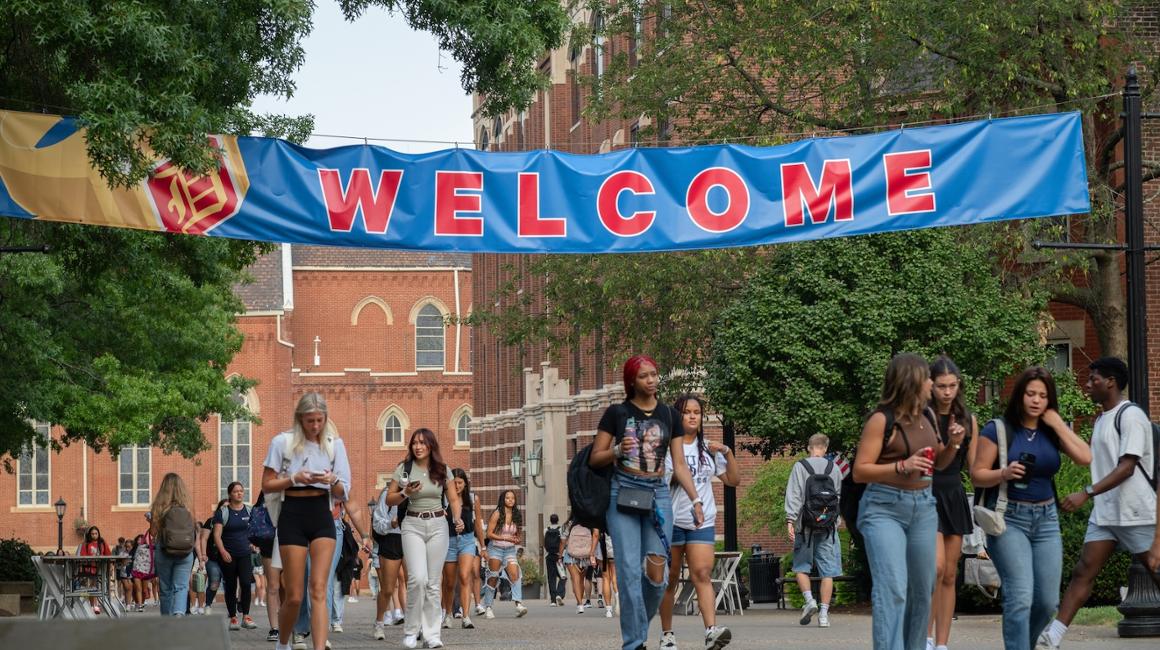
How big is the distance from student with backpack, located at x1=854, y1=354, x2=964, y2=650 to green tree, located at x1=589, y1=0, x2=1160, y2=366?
46.9 ft

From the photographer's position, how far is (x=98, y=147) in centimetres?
1298

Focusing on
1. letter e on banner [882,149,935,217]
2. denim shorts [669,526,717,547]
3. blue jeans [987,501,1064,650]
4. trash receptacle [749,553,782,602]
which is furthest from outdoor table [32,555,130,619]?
blue jeans [987,501,1064,650]

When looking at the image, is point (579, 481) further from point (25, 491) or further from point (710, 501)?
point (25, 491)

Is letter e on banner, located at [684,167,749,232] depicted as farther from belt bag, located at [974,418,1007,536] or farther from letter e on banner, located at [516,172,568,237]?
belt bag, located at [974,418,1007,536]

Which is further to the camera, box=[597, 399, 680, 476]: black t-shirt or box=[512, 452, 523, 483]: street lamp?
Result: box=[512, 452, 523, 483]: street lamp

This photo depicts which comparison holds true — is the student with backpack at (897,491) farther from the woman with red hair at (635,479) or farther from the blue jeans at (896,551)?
the woman with red hair at (635,479)

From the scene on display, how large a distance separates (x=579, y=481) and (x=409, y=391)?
71560 millimetres

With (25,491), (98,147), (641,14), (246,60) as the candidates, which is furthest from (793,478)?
(25,491)

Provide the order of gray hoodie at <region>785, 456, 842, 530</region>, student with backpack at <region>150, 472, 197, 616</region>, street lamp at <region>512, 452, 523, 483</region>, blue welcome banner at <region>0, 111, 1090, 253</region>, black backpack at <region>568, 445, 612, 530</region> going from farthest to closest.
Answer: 1. street lamp at <region>512, 452, 523, 483</region>
2. gray hoodie at <region>785, 456, 842, 530</region>
3. student with backpack at <region>150, 472, 197, 616</region>
4. blue welcome banner at <region>0, 111, 1090, 253</region>
5. black backpack at <region>568, 445, 612, 530</region>

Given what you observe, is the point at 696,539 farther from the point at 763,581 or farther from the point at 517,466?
the point at 517,466

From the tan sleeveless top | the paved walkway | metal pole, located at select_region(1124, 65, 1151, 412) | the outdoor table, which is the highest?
metal pole, located at select_region(1124, 65, 1151, 412)

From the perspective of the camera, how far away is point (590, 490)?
36.1 feet

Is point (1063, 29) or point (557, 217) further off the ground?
point (1063, 29)

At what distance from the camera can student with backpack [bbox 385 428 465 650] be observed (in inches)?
568
